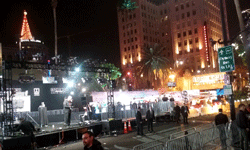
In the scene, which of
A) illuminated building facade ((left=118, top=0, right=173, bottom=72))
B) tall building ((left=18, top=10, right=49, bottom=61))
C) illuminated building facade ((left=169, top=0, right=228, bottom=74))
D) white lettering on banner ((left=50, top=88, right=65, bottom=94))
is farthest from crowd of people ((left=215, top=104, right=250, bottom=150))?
illuminated building facade ((left=118, top=0, right=173, bottom=72))

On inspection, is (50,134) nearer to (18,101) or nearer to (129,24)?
(18,101)

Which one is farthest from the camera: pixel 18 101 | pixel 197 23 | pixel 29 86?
pixel 197 23

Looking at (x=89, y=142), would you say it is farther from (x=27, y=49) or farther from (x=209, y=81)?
(x=209, y=81)

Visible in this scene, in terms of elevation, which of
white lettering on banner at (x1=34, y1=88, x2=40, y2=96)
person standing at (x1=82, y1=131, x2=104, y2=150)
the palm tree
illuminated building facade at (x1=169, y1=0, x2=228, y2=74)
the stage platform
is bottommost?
the stage platform

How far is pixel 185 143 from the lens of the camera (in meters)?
8.11

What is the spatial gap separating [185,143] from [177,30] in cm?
8536

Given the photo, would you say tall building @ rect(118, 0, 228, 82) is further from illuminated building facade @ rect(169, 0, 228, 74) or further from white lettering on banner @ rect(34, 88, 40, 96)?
white lettering on banner @ rect(34, 88, 40, 96)

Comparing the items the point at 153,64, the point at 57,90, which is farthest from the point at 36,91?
the point at 153,64

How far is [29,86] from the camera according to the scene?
24797 mm

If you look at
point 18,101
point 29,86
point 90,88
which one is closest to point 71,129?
point 18,101

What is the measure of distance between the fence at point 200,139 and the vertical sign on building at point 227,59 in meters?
2.80

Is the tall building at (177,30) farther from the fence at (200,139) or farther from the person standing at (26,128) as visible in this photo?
the person standing at (26,128)

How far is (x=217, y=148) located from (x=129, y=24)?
9260 centimetres

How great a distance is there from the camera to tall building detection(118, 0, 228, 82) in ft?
269
